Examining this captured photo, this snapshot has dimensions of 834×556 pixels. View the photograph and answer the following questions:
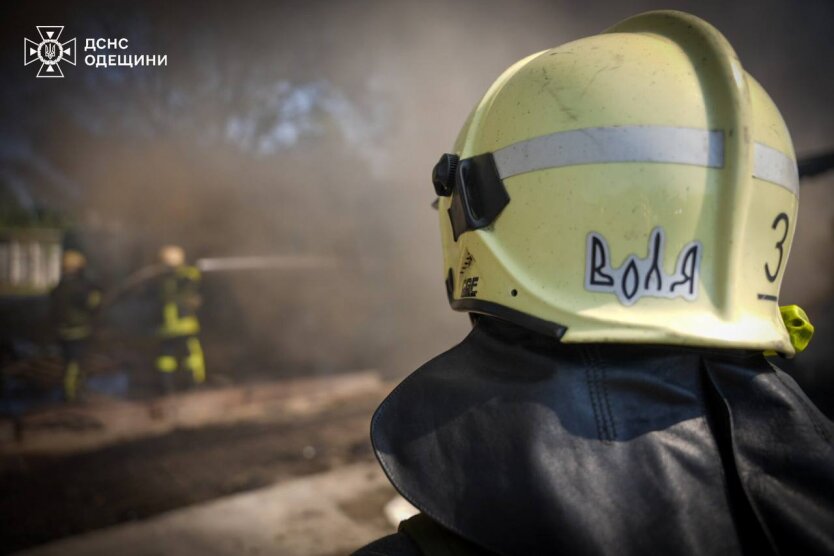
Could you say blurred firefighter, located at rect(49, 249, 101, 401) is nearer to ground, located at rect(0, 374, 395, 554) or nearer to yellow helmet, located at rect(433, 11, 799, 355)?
ground, located at rect(0, 374, 395, 554)

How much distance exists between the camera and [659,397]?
827mm

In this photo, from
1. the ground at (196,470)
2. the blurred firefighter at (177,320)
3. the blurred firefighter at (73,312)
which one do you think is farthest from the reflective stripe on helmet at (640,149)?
the blurred firefighter at (73,312)

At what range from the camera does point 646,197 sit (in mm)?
877

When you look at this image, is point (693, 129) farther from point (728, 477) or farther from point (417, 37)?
point (417, 37)

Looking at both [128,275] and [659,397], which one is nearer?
[659,397]

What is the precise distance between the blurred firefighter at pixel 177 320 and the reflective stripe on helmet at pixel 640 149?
4901mm

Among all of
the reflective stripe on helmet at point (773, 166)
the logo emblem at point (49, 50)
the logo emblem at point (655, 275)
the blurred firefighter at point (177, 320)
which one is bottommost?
the blurred firefighter at point (177, 320)

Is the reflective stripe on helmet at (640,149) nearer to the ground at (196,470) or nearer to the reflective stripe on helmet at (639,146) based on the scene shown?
the reflective stripe on helmet at (639,146)

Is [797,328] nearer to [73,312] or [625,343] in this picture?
[625,343]

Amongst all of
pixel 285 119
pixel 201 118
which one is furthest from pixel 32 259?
pixel 285 119

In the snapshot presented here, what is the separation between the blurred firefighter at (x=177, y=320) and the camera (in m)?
4.91

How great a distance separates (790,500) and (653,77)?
0.76 m

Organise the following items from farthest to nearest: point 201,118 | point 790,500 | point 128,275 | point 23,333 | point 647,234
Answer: point 201,118, point 128,275, point 23,333, point 647,234, point 790,500

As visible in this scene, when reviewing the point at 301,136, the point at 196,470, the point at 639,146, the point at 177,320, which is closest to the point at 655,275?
the point at 639,146
